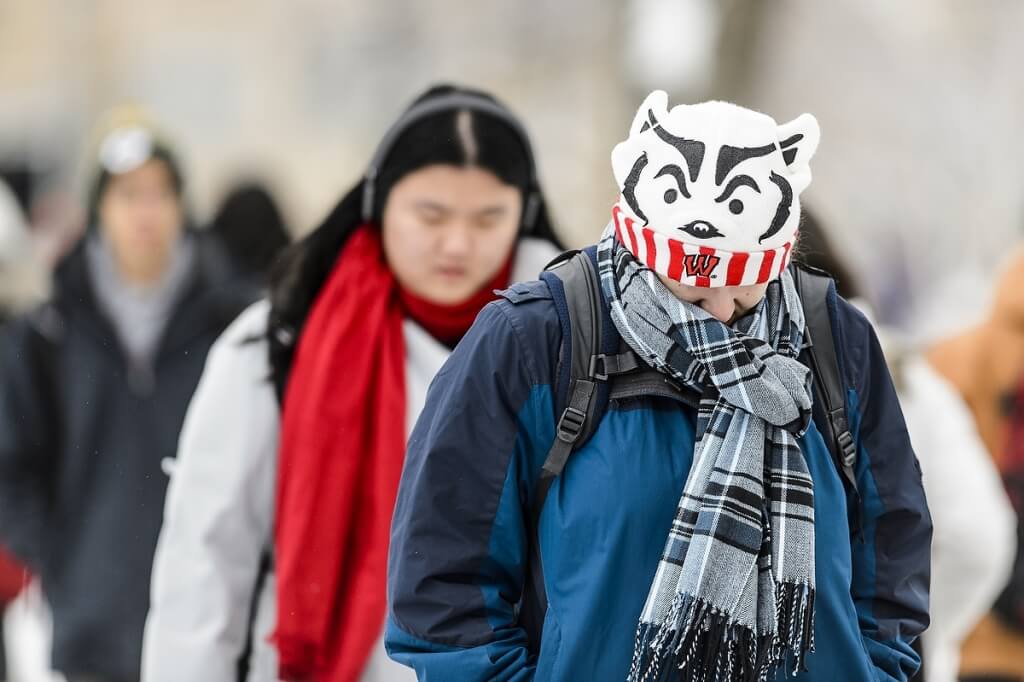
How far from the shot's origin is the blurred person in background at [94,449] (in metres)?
5.16

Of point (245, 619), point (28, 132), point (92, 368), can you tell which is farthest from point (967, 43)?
point (245, 619)

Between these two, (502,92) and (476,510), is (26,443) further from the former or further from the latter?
(502,92)

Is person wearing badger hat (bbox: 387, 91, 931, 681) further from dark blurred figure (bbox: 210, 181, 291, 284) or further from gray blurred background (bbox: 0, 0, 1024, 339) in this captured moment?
gray blurred background (bbox: 0, 0, 1024, 339)

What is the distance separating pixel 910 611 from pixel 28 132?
19894 millimetres

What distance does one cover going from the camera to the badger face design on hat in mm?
2445

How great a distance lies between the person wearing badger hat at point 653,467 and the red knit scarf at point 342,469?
0.82m

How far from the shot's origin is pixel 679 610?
7.91 feet

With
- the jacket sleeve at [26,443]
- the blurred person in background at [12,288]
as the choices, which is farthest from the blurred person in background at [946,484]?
the blurred person in background at [12,288]

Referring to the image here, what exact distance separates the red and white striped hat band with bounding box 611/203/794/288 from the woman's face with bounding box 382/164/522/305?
102 cm

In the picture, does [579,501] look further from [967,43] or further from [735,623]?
[967,43]

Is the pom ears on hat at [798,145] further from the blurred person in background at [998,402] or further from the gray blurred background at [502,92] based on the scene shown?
the gray blurred background at [502,92]

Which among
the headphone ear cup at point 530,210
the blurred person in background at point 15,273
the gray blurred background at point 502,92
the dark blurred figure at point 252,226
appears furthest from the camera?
the gray blurred background at point 502,92

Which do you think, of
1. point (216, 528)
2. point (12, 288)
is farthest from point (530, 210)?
point (12, 288)

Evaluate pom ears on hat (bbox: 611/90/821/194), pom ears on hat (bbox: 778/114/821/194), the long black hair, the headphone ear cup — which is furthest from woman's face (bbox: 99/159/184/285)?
pom ears on hat (bbox: 778/114/821/194)
